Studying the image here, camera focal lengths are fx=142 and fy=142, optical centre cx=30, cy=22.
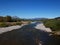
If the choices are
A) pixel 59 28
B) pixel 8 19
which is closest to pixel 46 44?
pixel 59 28

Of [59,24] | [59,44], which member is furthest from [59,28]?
[59,44]

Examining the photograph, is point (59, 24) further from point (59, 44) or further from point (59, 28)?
point (59, 44)

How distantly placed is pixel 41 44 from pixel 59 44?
313 cm

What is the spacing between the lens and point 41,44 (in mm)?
24781

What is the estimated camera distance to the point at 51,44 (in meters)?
24.5

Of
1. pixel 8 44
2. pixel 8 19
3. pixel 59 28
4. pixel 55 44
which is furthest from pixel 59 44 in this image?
pixel 8 19

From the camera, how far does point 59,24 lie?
51.2 metres

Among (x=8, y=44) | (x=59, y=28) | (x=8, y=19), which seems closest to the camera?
(x=8, y=44)

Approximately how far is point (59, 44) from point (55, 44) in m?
0.70

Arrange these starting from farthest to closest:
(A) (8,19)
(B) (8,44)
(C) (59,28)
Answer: (A) (8,19) < (C) (59,28) < (B) (8,44)

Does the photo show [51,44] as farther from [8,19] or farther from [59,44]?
[8,19]

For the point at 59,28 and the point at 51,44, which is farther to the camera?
the point at 59,28

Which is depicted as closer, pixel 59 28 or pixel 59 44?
pixel 59 44

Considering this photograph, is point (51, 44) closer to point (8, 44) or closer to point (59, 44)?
point (59, 44)
